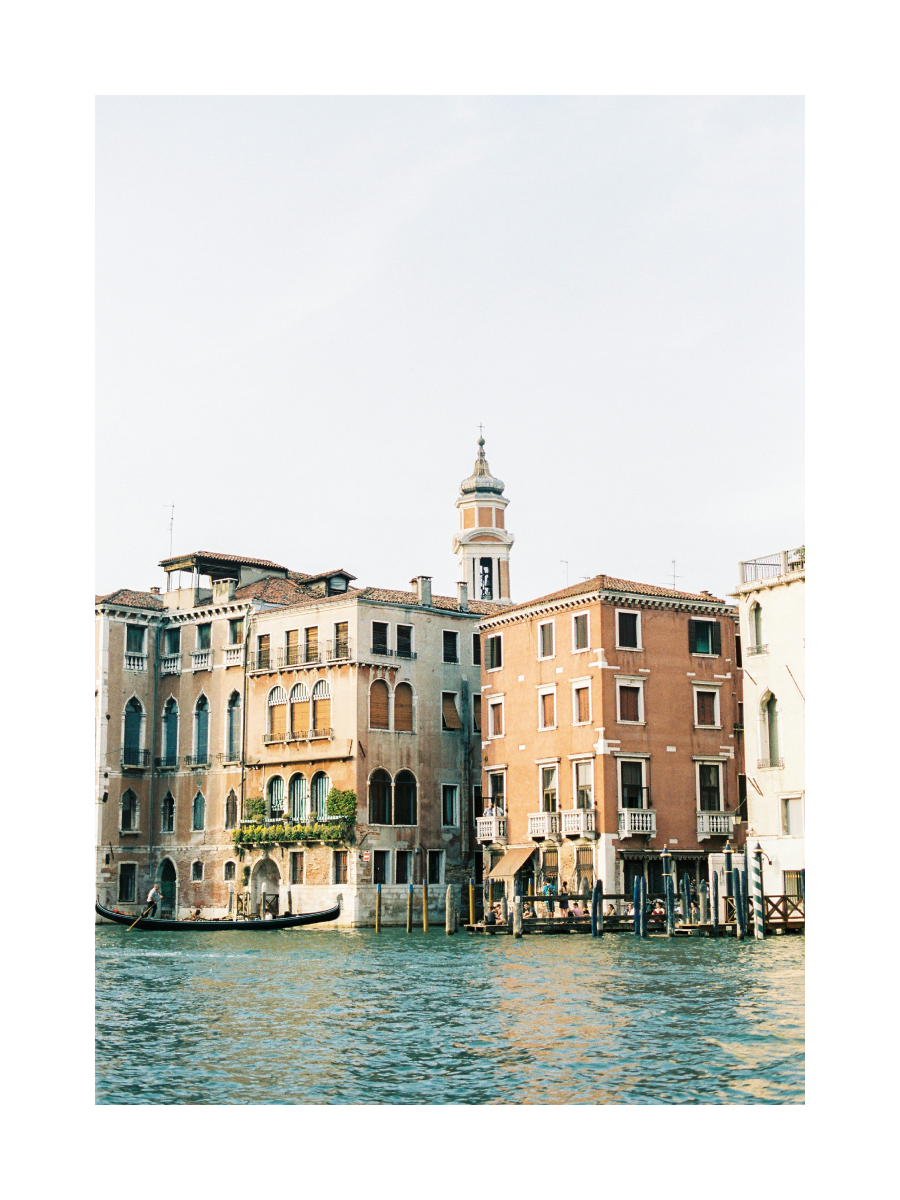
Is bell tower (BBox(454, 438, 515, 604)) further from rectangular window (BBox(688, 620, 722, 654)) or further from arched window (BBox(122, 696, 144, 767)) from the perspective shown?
rectangular window (BBox(688, 620, 722, 654))

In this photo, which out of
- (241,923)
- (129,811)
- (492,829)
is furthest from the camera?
(129,811)

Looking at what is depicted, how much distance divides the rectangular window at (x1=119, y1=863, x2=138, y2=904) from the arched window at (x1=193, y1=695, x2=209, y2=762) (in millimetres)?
2348

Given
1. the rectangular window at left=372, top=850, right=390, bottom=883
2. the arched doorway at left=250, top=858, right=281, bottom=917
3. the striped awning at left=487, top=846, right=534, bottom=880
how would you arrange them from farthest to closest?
the arched doorway at left=250, top=858, right=281, bottom=917 → the rectangular window at left=372, top=850, right=390, bottom=883 → the striped awning at left=487, top=846, right=534, bottom=880

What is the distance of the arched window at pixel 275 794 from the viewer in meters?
28.7

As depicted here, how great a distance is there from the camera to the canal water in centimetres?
917

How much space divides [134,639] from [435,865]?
7.42 metres

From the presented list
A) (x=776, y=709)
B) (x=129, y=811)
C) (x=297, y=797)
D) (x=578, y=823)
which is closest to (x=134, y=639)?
(x=129, y=811)

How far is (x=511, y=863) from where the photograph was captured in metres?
26.3

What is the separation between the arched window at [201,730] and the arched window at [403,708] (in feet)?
13.2

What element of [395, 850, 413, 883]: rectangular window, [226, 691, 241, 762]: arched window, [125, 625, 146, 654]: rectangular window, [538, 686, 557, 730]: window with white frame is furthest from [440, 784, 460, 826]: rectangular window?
[125, 625, 146, 654]: rectangular window

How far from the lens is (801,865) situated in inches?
857

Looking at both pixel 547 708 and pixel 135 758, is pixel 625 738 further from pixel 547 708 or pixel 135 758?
pixel 135 758
